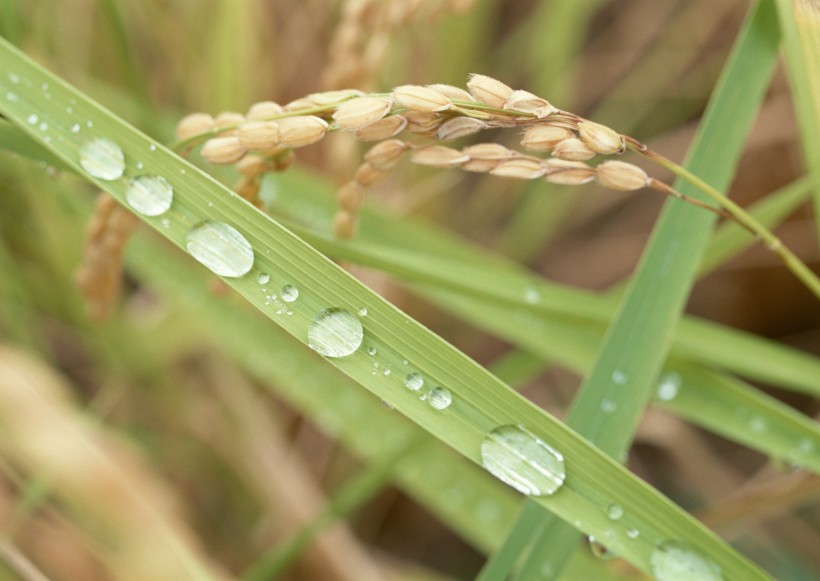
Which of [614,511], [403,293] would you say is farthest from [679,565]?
[403,293]

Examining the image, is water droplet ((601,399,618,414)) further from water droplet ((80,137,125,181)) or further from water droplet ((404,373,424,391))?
water droplet ((80,137,125,181))

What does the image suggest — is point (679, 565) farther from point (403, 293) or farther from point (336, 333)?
point (403, 293)

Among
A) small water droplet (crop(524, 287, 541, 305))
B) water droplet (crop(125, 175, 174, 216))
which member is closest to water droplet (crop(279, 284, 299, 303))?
water droplet (crop(125, 175, 174, 216))

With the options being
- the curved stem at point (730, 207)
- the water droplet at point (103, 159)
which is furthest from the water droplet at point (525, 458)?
the water droplet at point (103, 159)

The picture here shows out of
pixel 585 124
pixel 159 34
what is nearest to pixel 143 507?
pixel 585 124

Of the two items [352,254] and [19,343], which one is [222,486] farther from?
[352,254]

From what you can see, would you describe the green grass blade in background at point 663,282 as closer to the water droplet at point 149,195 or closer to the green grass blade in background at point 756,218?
the green grass blade in background at point 756,218
